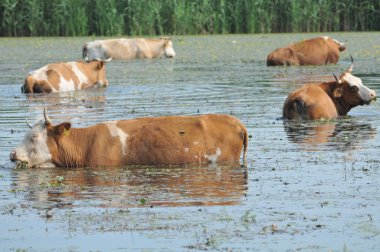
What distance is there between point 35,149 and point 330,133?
4191mm

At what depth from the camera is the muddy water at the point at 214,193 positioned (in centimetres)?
749

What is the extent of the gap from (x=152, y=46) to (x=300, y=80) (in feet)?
39.4

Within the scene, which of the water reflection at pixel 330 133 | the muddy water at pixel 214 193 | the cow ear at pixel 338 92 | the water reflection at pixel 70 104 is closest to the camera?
the muddy water at pixel 214 193

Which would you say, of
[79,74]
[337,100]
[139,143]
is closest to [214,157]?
[139,143]

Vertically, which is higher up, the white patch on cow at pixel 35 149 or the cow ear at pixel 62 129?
the cow ear at pixel 62 129

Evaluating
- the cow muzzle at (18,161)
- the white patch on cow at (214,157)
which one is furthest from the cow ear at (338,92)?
the cow muzzle at (18,161)

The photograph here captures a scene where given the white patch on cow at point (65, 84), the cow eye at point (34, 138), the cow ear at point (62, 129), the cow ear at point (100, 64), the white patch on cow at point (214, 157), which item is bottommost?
the white patch on cow at point (65, 84)

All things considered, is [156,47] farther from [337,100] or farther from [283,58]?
[337,100]

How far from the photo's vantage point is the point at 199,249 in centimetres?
712

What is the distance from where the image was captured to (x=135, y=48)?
33594 mm

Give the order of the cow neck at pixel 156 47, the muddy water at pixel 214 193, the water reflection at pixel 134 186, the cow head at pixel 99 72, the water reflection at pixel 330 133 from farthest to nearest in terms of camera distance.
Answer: the cow neck at pixel 156 47 → the cow head at pixel 99 72 → the water reflection at pixel 330 133 → the water reflection at pixel 134 186 → the muddy water at pixel 214 193

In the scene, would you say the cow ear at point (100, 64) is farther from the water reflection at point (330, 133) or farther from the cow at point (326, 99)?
the water reflection at point (330, 133)

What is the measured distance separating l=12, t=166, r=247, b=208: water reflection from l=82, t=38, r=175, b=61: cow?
21.4m

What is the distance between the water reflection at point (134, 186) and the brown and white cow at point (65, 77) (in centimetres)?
995
